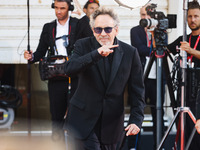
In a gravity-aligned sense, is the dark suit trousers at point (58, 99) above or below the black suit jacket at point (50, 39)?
below

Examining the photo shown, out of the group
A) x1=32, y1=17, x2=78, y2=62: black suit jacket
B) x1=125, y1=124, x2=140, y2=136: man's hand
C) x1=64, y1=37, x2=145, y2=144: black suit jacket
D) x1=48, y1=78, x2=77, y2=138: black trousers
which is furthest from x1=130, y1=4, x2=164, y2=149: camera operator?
x1=125, y1=124, x2=140, y2=136: man's hand

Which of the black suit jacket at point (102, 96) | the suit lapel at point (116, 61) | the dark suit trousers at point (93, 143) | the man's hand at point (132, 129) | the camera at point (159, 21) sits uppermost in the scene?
the camera at point (159, 21)

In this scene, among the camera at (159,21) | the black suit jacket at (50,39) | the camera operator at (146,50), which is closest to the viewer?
the camera at (159,21)

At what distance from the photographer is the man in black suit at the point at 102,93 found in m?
3.00

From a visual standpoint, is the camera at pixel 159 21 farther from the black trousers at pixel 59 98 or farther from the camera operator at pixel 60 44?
the black trousers at pixel 59 98

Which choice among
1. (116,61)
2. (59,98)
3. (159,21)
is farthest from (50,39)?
(116,61)

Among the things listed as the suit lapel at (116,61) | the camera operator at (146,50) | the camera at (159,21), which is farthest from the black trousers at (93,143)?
the camera operator at (146,50)

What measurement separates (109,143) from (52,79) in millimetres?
1808

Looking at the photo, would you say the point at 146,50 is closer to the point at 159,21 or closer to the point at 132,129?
the point at 159,21

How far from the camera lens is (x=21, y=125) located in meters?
7.07

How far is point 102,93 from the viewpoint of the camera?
303cm

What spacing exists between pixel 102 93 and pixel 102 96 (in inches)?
0.9

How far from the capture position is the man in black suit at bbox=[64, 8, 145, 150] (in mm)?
2998

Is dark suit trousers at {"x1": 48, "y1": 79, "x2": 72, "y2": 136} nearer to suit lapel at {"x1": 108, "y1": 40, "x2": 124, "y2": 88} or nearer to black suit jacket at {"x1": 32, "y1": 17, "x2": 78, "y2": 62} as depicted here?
black suit jacket at {"x1": 32, "y1": 17, "x2": 78, "y2": 62}
